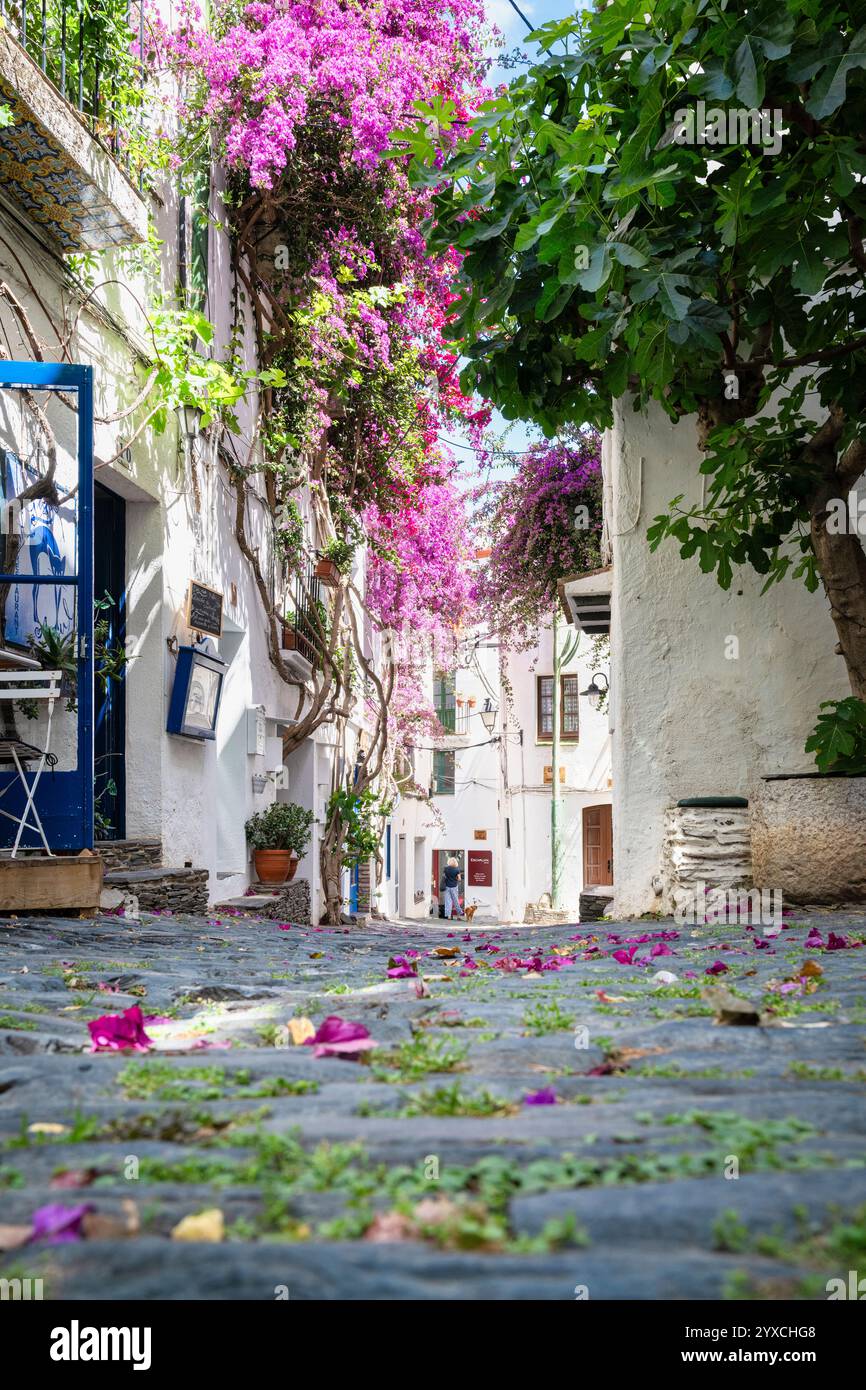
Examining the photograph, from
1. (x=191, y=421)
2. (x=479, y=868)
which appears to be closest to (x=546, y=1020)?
(x=191, y=421)

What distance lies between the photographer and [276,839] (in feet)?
37.0

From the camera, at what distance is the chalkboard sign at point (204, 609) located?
8.65 meters

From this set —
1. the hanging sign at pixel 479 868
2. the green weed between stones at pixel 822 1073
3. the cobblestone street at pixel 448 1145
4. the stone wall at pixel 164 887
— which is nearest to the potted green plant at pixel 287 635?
the stone wall at pixel 164 887

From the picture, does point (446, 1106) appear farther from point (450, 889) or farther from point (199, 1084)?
point (450, 889)

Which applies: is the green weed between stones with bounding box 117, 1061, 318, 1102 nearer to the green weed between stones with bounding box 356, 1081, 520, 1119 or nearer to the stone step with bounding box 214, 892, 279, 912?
the green weed between stones with bounding box 356, 1081, 520, 1119

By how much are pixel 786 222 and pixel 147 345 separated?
4.83 metres

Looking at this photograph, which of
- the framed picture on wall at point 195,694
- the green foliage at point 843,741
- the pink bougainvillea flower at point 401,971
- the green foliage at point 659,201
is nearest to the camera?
the green foliage at point 659,201

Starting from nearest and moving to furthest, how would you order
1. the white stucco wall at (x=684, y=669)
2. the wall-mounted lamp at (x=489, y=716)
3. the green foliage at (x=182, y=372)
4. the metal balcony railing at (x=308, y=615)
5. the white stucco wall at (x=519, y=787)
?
the green foliage at (x=182, y=372)
the white stucco wall at (x=684, y=669)
the metal balcony railing at (x=308, y=615)
the white stucco wall at (x=519, y=787)
the wall-mounted lamp at (x=489, y=716)

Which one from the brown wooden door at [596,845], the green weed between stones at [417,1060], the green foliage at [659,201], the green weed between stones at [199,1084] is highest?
the green foliage at [659,201]

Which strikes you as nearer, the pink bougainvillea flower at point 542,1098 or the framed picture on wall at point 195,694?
the pink bougainvillea flower at point 542,1098

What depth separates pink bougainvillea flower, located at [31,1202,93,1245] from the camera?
4.76ft

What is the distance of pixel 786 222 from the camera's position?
4477mm

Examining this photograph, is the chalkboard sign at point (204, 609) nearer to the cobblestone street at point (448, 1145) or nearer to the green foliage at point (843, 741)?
the green foliage at point (843, 741)

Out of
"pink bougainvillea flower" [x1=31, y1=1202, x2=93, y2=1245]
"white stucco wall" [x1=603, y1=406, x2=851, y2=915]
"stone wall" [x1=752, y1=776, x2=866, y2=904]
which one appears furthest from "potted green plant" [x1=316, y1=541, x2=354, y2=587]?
"pink bougainvillea flower" [x1=31, y1=1202, x2=93, y2=1245]
